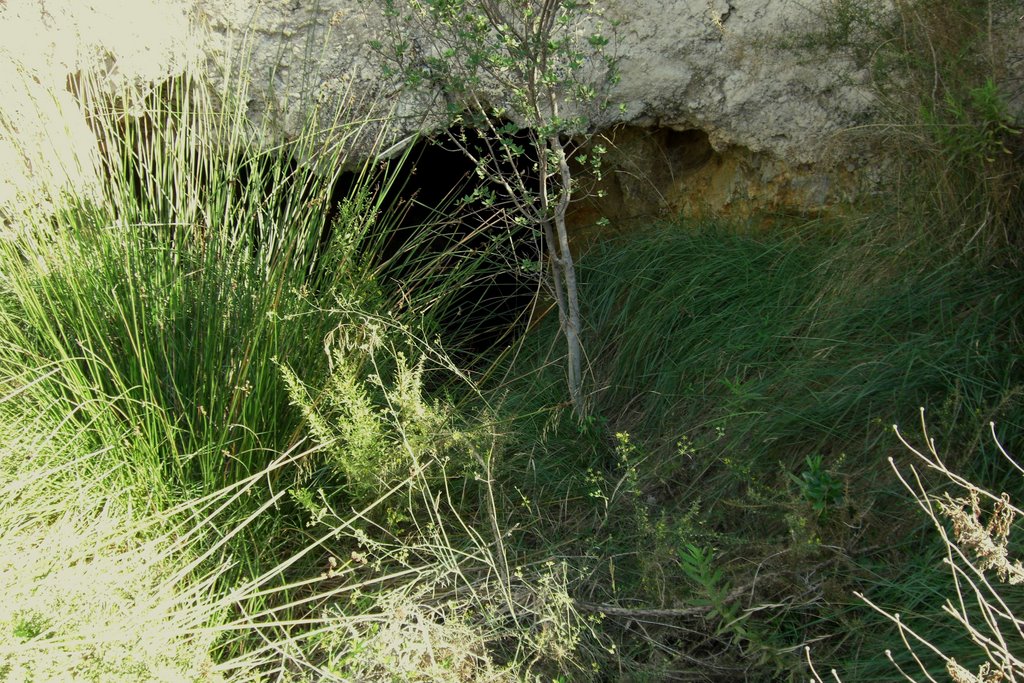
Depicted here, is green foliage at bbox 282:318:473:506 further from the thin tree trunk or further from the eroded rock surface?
the eroded rock surface

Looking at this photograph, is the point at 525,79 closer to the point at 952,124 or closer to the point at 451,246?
the point at 451,246

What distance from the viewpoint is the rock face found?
11.5 feet

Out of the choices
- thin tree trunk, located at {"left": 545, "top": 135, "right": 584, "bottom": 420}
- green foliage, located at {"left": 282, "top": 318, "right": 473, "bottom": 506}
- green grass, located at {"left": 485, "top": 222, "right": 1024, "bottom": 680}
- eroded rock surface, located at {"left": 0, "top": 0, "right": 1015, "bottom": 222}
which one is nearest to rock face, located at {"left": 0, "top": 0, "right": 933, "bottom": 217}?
eroded rock surface, located at {"left": 0, "top": 0, "right": 1015, "bottom": 222}

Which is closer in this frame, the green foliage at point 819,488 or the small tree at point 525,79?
the green foliage at point 819,488

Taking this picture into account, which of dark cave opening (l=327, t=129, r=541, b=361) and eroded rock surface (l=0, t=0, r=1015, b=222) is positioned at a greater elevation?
eroded rock surface (l=0, t=0, r=1015, b=222)

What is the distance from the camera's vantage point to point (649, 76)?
12.0ft

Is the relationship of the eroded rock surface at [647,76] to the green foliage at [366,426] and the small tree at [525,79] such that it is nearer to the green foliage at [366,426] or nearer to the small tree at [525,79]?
the small tree at [525,79]

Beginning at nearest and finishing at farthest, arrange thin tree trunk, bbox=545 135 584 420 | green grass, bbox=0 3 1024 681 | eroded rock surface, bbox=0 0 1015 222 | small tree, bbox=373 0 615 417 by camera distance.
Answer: green grass, bbox=0 3 1024 681 < small tree, bbox=373 0 615 417 < thin tree trunk, bbox=545 135 584 420 < eroded rock surface, bbox=0 0 1015 222

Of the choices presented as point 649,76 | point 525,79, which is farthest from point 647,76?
point 525,79

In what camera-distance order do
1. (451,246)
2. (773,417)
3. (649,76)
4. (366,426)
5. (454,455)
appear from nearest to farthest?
(366,426) → (773,417) → (454,455) → (649,76) → (451,246)

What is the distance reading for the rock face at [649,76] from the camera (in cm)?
349

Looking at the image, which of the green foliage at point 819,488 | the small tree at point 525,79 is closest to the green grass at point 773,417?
the green foliage at point 819,488

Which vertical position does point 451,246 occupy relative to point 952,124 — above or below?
below

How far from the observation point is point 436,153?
426cm
